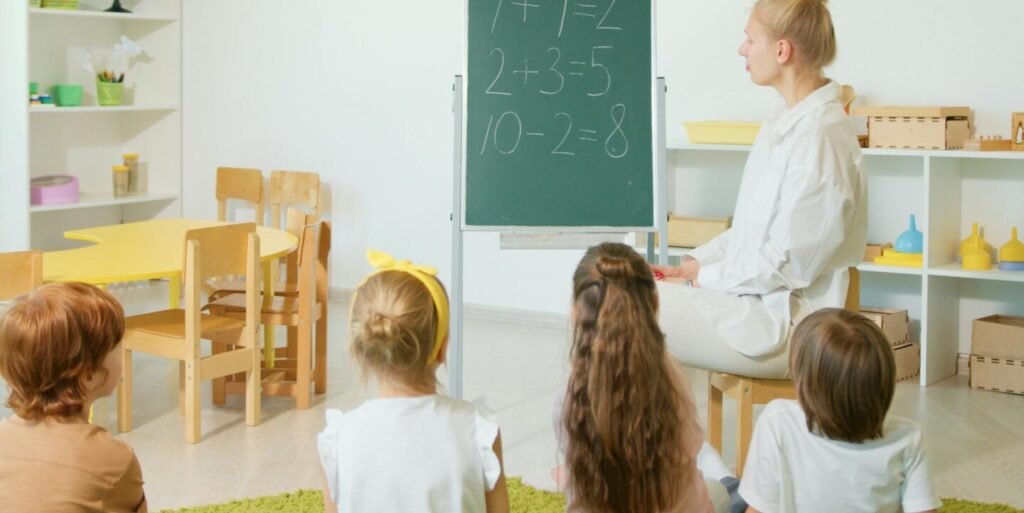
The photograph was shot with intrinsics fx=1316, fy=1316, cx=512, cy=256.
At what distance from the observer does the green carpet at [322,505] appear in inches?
134

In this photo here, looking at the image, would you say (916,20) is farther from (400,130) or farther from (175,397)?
(175,397)

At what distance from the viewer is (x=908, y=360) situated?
4.97 m

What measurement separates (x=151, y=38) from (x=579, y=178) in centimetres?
357

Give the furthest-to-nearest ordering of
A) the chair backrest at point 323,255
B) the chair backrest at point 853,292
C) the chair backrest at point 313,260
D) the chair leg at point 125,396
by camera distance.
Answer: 1. the chair backrest at point 323,255
2. the chair backrest at point 313,260
3. the chair leg at point 125,396
4. the chair backrest at point 853,292

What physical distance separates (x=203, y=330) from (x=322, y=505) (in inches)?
39.3

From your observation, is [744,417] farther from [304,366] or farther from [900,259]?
[900,259]

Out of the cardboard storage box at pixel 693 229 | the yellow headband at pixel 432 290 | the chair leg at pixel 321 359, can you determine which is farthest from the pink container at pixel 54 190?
the yellow headband at pixel 432 290

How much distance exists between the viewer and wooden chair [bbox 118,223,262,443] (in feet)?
13.1

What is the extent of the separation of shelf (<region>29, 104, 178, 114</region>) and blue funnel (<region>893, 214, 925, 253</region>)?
3685 millimetres

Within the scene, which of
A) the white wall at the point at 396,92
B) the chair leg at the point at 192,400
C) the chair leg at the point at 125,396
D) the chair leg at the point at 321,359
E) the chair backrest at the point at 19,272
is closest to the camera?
the chair backrest at the point at 19,272

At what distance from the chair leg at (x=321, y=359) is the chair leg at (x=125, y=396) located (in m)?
0.71

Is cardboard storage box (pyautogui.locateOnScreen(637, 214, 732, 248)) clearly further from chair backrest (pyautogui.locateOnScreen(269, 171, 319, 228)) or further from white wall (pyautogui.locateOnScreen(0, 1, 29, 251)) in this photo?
white wall (pyautogui.locateOnScreen(0, 1, 29, 251))

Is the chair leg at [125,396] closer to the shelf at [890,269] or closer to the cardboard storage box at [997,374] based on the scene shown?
the shelf at [890,269]

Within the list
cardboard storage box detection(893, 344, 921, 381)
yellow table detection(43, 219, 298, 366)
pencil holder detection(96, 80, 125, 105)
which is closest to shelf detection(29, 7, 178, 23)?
pencil holder detection(96, 80, 125, 105)
